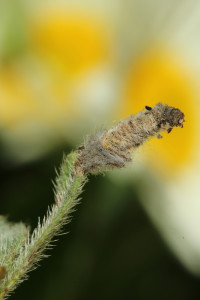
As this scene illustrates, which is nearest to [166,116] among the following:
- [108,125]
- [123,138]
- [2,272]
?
[123,138]

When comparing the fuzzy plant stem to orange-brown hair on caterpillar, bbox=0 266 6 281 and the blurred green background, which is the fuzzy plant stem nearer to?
orange-brown hair on caterpillar, bbox=0 266 6 281

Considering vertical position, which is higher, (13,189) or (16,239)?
(13,189)

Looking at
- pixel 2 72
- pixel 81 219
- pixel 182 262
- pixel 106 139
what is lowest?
pixel 106 139

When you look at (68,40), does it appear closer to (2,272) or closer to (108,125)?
(108,125)

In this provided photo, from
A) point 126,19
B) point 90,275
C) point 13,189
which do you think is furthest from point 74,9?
point 90,275

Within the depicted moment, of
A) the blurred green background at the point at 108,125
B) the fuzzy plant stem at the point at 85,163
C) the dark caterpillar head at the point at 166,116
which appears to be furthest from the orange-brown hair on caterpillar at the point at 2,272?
the blurred green background at the point at 108,125

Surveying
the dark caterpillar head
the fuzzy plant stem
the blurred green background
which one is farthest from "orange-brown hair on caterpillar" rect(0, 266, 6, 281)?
the blurred green background

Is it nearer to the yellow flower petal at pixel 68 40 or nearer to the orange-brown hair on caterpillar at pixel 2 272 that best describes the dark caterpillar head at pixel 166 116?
the orange-brown hair on caterpillar at pixel 2 272

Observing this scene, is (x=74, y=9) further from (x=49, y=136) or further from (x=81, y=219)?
(x=81, y=219)
